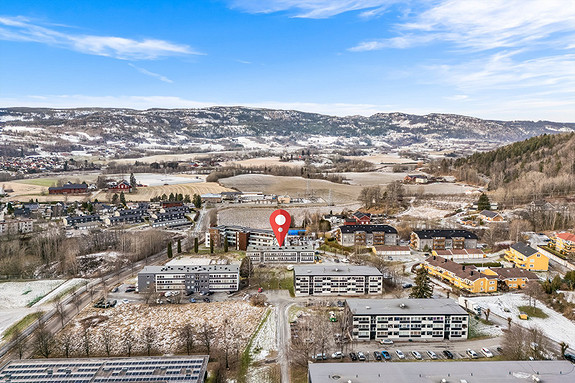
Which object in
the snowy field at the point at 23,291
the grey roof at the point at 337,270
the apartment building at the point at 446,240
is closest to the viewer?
the snowy field at the point at 23,291

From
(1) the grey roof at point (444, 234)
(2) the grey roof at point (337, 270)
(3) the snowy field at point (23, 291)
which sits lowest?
(3) the snowy field at point (23, 291)

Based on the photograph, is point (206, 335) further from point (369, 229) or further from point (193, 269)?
point (369, 229)

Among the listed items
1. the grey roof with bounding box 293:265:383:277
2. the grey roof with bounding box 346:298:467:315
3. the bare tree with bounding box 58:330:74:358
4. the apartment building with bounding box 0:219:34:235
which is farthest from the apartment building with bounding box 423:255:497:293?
the apartment building with bounding box 0:219:34:235

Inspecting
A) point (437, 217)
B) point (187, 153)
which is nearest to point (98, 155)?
point (187, 153)

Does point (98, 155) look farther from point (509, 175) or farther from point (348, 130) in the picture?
point (348, 130)

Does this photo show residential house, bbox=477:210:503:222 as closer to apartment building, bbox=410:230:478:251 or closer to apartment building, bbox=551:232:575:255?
apartment building, bbox=410:230:478:251

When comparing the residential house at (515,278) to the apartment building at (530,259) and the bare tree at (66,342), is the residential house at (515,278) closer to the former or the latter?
the apartment building at (530,259)

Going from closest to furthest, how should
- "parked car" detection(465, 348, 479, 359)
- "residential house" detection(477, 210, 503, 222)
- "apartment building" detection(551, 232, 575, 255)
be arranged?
"parked car" detection(465, 348, 479, 359)
"apartment building" detection(551, 232, 575, 255)
"residential house" detection(477, 210, 503, 222)

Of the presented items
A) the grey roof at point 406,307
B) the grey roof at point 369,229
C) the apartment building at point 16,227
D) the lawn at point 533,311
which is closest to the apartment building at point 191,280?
the grey roof at point 406,307
